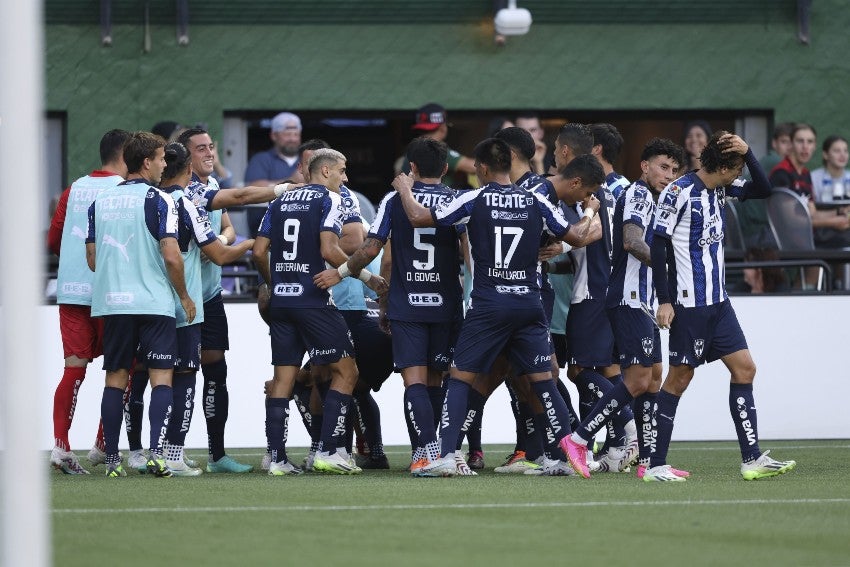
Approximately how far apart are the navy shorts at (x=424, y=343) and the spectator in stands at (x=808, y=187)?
230 inches

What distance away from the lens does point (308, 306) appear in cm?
1058

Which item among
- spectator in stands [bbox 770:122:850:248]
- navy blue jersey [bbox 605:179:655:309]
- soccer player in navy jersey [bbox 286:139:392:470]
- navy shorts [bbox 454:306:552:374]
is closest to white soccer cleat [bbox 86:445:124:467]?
soccer player in navy jersey [bbox 286:139:392:470]

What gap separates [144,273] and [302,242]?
3.37ft

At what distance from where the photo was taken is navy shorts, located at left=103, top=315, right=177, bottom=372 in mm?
10438

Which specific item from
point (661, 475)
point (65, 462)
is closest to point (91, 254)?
point (65, 462)

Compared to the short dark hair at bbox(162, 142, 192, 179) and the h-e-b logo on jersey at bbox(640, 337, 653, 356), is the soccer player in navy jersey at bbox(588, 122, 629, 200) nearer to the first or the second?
the h-e-b logo on jersey at bbox(640, 337, 653, 356)

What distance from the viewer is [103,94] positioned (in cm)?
1795

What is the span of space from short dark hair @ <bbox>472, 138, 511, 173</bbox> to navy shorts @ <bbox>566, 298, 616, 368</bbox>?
1459mm

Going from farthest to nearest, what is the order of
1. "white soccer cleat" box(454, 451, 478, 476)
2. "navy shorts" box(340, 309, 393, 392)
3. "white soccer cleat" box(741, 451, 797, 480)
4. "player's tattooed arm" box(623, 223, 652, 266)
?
1. "navy shorts" box(340, 309, 393, 392)
2. "player's tattooed arm" box(623, 223, 652, 266)
3. "white soccer cleat" box(454, 451, 478, 476)
4. "white soccer cleat" box(741, 451, 797, 480)

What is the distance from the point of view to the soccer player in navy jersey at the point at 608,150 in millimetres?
11195

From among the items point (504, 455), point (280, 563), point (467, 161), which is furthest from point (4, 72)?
point (467, 161)

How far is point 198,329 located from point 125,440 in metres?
3.27

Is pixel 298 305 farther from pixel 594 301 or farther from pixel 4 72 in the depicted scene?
pixel 4 72

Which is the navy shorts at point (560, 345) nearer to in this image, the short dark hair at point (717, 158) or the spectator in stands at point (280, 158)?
the short dark hair at point (717, 158)
